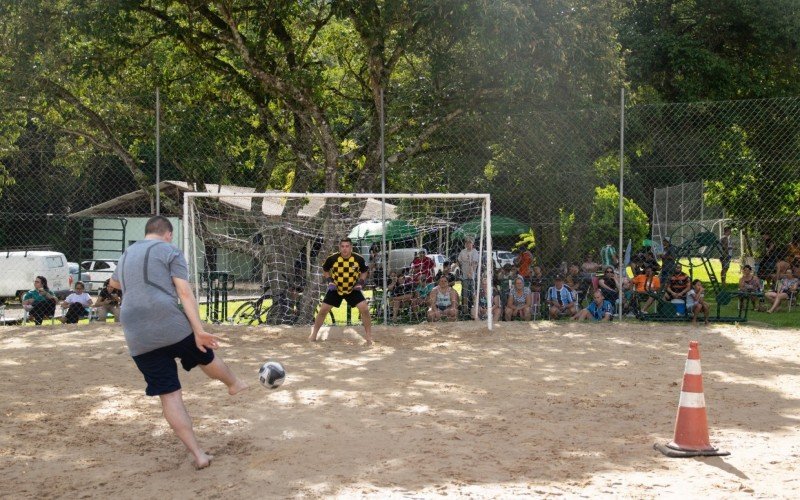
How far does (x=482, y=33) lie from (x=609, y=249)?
720 centimetres

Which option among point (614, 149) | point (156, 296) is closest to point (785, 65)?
point (614, 149)

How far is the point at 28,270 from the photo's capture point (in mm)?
25250

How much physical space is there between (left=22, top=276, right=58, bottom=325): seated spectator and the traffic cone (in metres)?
11.8

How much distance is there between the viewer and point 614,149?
1551 centimetres

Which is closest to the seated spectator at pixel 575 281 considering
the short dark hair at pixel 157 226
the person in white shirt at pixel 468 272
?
the person in white shirt at pixel 468 272

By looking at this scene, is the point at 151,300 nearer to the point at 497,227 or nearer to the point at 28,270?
the point at 497,227

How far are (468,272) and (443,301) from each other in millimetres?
748

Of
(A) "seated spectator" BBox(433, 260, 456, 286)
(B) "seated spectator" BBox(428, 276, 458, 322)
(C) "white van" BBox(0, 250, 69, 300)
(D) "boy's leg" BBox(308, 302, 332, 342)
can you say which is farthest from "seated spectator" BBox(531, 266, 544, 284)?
(C) "white van" BBox(0, 250, 69, 300)

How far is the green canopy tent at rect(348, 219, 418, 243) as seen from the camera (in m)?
14.8

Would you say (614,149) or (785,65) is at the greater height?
(785,65)

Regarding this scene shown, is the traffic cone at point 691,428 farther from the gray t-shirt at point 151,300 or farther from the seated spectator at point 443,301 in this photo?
the seated spectator at point 443,301

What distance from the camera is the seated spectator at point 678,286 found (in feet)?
46.7

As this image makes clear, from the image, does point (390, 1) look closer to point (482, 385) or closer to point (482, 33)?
point (482, 33)

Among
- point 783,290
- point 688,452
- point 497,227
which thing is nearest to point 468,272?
point 497,227
